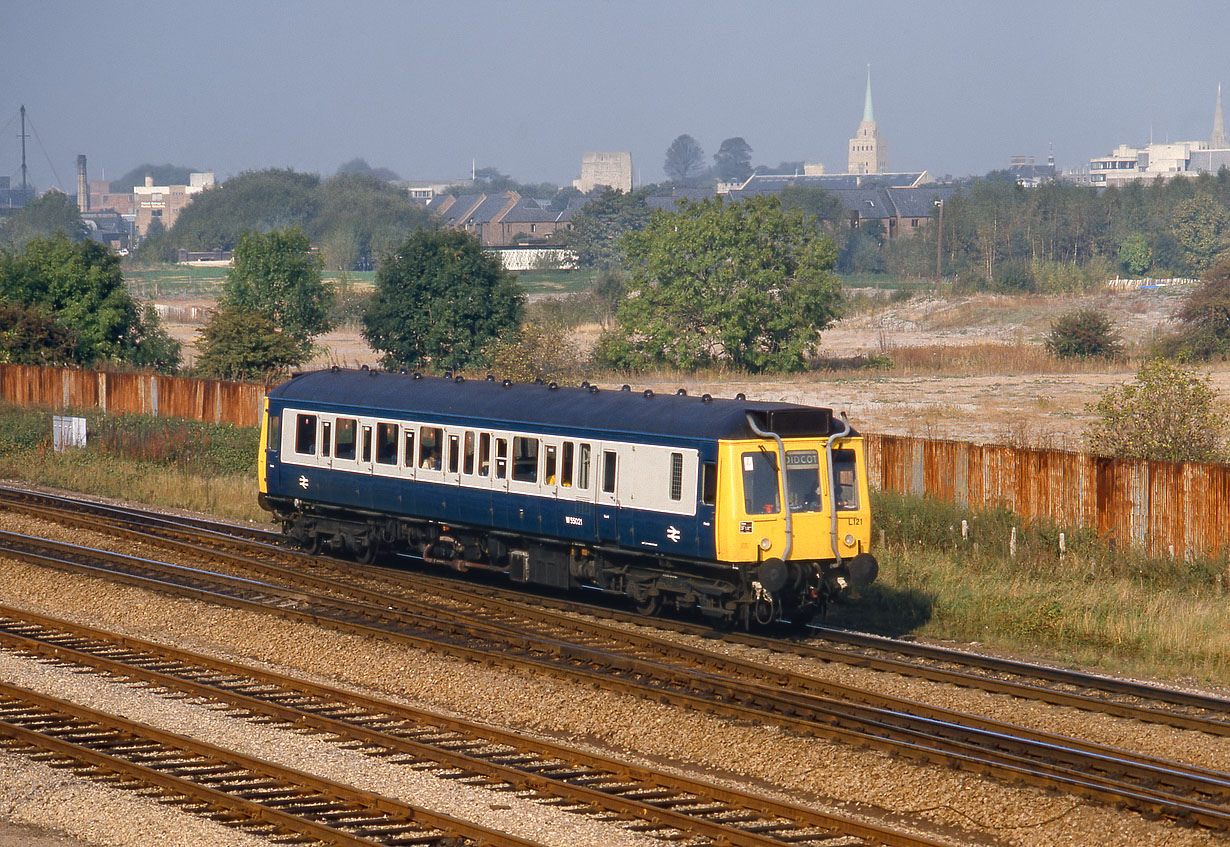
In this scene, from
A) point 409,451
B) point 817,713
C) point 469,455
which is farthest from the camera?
point 409,451

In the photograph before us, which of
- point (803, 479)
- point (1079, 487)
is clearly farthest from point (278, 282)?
point (803, 479)

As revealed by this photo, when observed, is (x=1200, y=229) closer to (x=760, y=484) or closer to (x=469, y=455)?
(x=469, y=455)

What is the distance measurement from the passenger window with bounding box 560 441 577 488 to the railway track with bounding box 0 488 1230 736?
179 cm

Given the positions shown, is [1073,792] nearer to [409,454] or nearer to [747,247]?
[409,454]

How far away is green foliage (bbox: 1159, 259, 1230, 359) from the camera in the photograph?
56.4 meters

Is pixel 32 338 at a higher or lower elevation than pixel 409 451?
higher

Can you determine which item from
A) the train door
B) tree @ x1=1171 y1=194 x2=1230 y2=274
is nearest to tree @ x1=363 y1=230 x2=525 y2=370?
the train door

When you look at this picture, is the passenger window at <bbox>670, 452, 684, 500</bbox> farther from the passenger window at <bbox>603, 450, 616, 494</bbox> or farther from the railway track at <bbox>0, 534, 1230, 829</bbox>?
the railway track at <bbox>0, 534, 1230, 829</bbox>

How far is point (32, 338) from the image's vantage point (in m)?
48.3

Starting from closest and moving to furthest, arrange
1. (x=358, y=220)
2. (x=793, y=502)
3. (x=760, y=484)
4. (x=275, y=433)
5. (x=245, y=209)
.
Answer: (x=760, y=484), (x=793, y=502), (x=275, y=433), (x=358, y=220), (x=245, y=209)

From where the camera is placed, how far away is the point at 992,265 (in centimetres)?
12156

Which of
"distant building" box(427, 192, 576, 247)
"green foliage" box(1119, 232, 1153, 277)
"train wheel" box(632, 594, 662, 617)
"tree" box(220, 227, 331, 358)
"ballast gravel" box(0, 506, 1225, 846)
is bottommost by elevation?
"ballast gravel" box(0, 506, 1225, 846)

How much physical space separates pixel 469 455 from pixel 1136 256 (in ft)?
362

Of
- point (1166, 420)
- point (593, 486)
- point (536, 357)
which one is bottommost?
point (593, 486)
